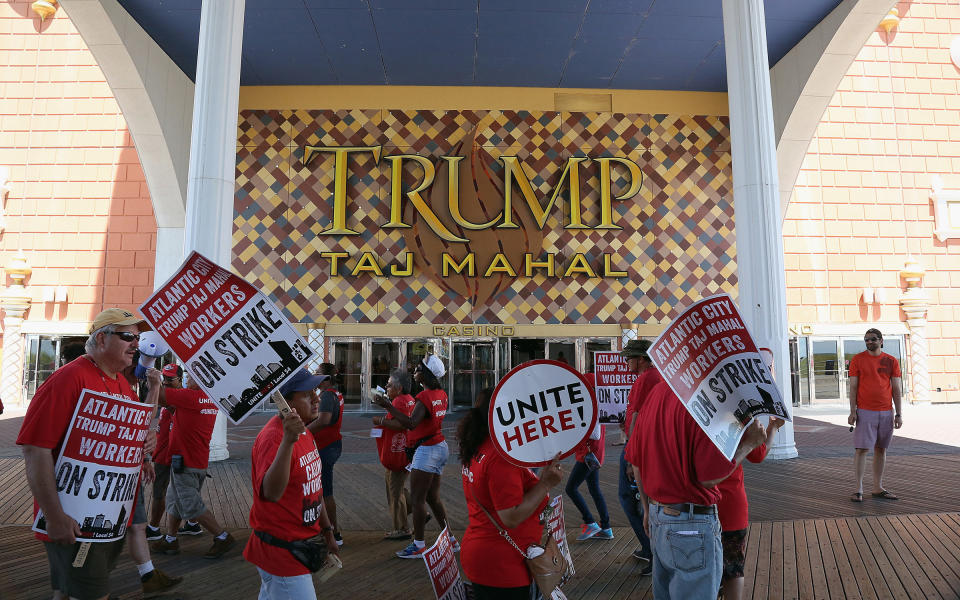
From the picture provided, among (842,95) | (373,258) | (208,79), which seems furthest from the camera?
(842,95)

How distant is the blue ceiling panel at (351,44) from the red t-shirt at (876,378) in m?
10.5

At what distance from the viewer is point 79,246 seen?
17.8m

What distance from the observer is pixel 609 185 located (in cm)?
1494

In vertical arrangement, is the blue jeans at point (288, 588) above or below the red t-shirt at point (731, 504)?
below

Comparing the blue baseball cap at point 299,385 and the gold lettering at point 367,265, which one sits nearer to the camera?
the blue baseball cap at point 299,385

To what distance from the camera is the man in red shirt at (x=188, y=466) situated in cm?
462

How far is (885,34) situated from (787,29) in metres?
10.2

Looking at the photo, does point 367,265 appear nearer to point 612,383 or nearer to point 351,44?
point 351,44

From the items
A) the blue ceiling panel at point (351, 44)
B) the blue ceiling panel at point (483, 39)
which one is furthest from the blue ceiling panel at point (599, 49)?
the blue ceiling panel at point (351, 44)

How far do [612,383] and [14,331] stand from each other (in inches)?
739

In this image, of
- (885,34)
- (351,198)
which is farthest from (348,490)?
(885,34)

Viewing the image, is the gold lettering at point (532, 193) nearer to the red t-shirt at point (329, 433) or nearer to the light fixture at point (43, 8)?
the red t-shirt at point (329, 433)

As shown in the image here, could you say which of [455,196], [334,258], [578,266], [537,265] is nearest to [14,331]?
[334,258]

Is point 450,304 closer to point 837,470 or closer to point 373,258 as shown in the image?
point 373,258
